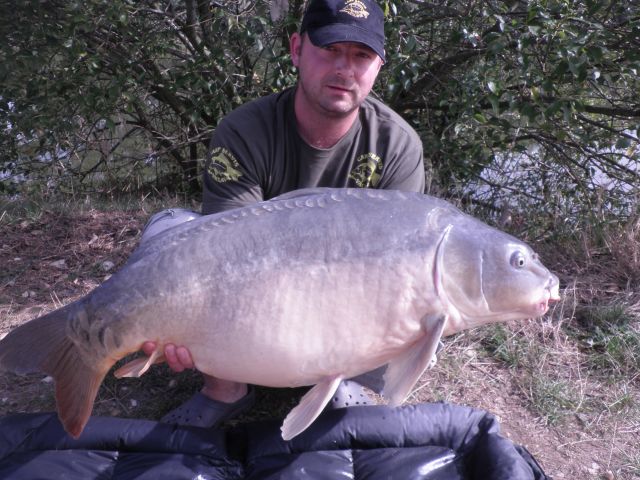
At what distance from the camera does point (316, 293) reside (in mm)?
1496

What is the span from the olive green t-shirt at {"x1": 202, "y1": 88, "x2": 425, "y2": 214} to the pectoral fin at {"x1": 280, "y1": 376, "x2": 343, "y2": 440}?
801 millimetres

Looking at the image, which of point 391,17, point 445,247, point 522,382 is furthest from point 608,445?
point 391,17

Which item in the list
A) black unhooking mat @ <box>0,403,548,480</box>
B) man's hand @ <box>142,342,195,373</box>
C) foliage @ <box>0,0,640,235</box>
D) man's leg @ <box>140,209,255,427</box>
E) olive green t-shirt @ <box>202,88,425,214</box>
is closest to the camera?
man's hand @ <box>142,342,195,373</box>

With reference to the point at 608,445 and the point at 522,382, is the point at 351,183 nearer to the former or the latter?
the point at 522,382

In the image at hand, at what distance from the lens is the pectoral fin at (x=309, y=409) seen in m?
1.54

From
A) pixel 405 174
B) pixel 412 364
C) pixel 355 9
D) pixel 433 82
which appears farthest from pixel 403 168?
pixel 433 82

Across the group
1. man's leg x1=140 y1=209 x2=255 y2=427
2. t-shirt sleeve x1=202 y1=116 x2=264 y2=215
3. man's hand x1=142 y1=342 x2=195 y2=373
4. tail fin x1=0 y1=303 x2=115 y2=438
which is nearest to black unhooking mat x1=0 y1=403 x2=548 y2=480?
man's leg x1=140 y1=209 x2=255 y2=427

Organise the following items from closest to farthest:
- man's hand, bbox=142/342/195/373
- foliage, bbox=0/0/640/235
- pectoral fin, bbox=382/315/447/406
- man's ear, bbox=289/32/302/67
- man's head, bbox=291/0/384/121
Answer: pectoral fin, bbox=382/315/447/406 → man's hand, bbox=142/342/195/373 → man's head, bbox=291/0/384/121 → man's ear, bbox=289/32/302/67 → foliage, bbox=0/0/640/235

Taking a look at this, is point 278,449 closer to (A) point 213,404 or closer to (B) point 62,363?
(A) point 213,404

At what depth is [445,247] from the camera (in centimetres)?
150

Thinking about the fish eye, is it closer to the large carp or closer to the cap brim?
the large carp

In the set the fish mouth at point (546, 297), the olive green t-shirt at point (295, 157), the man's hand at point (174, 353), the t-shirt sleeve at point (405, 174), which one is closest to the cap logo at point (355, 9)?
the olive green t-shirt at point (295, 157)

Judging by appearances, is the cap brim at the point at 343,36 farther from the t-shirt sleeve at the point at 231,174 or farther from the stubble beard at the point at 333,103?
the t-shirt sleeve at the point at 231,174

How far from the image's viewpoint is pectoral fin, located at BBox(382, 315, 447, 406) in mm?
1479
